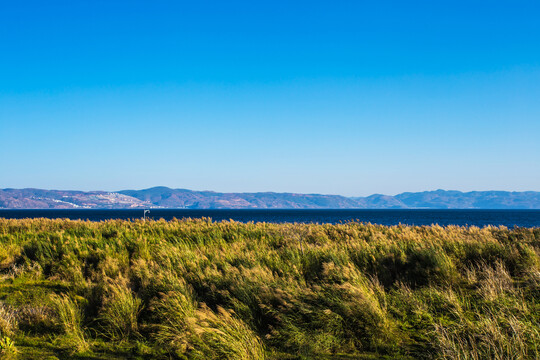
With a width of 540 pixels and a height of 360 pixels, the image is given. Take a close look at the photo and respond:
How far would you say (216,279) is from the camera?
759cm

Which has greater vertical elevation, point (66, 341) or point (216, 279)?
point (216, 279)

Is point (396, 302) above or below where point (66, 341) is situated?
above

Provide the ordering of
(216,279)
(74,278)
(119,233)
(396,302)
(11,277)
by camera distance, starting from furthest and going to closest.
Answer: (119,233)
(11,277)
(74,278)
(216,279)
(396,302)

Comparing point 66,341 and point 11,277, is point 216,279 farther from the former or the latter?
point 11,277

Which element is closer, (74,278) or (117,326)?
(117,326)

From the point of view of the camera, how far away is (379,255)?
9.83 meters

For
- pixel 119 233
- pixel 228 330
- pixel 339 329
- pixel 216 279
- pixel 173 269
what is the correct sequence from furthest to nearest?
pixel 119 233 < pixel 173 269 < pixel 216 279 < pixel 339 329 < pixel 228 330

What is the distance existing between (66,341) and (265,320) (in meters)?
2.90

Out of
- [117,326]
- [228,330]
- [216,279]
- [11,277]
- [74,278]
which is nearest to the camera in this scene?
[228,330]

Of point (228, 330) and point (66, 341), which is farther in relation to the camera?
point (66, 341)

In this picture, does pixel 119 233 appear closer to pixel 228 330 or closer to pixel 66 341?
pixel 66 341

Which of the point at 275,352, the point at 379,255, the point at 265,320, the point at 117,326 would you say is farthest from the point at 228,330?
the point at 379,255

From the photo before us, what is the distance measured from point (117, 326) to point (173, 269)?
2682mm

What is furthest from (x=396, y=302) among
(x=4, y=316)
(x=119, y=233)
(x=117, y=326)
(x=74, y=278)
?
(x=119, y=233)
